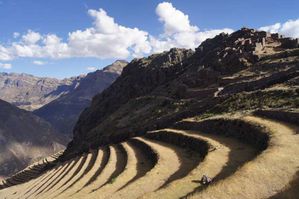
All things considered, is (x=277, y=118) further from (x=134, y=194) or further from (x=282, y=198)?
(x=282, y=198)

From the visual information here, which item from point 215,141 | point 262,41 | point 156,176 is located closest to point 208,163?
point 156,176

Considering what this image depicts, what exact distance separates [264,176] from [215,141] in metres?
15.6

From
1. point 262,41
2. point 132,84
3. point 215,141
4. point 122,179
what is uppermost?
point 262,41

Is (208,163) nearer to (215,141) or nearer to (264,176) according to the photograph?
(264,176)

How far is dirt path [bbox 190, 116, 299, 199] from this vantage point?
21719 millimetres

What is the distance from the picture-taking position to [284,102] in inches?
1695

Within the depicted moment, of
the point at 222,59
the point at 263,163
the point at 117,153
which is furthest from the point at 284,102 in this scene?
the point at 222,59

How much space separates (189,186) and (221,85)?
50676mm

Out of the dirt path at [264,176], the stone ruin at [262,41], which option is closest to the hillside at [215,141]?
the dirt path at [264,176]

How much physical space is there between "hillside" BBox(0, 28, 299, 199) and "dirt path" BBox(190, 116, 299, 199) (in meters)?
0.06

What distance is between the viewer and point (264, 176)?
23.7 metres

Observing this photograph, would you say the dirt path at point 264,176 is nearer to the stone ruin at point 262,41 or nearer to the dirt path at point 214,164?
the dirt path at point 214,164

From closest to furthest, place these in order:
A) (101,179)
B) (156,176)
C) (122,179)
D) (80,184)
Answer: (156,176) → (122,179) → (101,179) → (80,184)

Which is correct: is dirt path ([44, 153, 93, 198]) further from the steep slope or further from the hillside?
the steep slope
